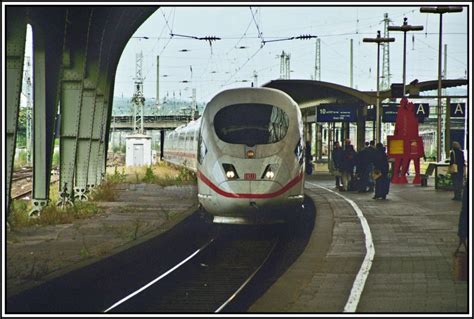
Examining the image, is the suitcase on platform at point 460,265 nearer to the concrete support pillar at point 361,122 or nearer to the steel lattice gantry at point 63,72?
the steel lattice gantry at point 63,72

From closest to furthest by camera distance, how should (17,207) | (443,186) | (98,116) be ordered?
(17,207)
(443,186)
(98,116)

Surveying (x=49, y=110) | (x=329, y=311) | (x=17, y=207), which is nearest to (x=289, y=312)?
(x=329, y=311)

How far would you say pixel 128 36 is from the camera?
78.6 feet

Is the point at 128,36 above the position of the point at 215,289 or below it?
above

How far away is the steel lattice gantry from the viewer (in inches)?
540

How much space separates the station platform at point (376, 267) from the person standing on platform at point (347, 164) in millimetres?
5516

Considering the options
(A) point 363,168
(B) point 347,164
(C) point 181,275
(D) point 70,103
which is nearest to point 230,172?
(C) point 181,275

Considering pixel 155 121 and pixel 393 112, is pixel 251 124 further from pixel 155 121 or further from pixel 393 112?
pixel 155 121

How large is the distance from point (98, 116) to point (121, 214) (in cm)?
845

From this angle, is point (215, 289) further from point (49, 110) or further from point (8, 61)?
point (49, 110)

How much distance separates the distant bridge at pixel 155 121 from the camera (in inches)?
1688

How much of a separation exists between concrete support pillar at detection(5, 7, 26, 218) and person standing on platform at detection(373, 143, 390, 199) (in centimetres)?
1178

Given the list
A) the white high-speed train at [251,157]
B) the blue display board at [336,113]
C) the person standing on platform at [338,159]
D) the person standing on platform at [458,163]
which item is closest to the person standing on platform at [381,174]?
the person standing on platform at [458,163]

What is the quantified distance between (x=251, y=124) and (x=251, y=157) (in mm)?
792
